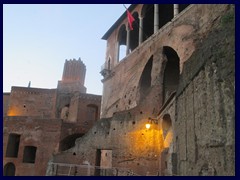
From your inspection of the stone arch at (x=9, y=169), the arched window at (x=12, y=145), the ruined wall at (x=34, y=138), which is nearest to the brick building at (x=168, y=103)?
the ruined wall at (x=34, y=138)

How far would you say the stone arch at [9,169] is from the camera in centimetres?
→ 2019

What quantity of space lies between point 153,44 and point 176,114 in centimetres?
826

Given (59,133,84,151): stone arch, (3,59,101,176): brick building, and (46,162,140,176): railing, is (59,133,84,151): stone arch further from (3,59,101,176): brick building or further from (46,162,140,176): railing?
(46,162,140,176): railing

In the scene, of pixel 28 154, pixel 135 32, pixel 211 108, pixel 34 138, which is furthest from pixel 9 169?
pixel 211 108

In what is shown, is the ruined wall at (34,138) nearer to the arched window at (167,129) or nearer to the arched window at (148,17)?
the arched window at (167,129)

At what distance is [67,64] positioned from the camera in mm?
62062

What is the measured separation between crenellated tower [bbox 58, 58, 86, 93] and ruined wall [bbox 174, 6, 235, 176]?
49900 millimetres

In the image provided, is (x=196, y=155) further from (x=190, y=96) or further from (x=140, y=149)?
(x=140, y=149)

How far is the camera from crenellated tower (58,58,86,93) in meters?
58.4

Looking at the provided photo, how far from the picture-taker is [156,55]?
53.8 ft

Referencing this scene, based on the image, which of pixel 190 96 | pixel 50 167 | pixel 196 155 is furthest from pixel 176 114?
pixel 50 167

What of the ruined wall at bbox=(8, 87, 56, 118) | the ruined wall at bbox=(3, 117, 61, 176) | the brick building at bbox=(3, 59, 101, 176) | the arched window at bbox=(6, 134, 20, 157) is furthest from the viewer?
the ruined wall at bbox=(8, 87, 56, 118)

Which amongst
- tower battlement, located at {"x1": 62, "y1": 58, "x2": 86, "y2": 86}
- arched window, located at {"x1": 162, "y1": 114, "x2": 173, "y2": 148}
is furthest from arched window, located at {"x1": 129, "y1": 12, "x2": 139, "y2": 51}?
tower battlement, located at {"x1": 62, "y1": 58, "x2": 86, "y2": 86}

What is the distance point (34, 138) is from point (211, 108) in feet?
51.9
